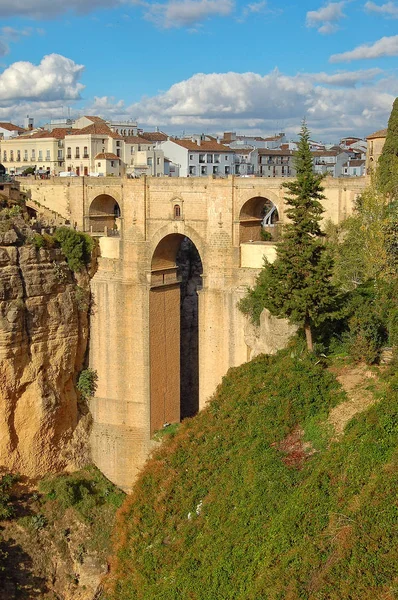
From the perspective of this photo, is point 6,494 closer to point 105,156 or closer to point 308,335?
point 308,335

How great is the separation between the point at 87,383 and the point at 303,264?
13.1 metres

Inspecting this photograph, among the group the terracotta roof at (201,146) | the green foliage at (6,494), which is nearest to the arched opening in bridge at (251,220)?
the green foliage at (6,494)

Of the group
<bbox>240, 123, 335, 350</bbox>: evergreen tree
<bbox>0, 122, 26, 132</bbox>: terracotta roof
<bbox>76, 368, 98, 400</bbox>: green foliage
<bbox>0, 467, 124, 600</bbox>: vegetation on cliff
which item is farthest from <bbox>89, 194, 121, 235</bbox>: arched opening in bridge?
<bbox>0, 122, 26, 132</bbox>: terracotta roof

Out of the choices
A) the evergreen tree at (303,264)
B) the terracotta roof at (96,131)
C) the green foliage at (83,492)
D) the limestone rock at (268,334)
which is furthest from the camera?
the terracotta roof at (96,131)

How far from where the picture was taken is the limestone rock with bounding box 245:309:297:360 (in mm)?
23359

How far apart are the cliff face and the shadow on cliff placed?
10.6 ft

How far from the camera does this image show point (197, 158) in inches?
1777

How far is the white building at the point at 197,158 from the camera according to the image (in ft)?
147

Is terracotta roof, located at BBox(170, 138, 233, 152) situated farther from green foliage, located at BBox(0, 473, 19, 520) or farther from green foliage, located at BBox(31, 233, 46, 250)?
green foliage, located at BBox(0, 473, 19, 520)

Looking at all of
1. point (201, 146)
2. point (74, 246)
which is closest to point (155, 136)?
point (201, 146)

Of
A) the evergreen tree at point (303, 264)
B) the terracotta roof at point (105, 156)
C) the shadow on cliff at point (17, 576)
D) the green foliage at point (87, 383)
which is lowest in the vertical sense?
the shadow on cliff at point (17, 576)

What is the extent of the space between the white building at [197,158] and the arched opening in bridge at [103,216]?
477 inches

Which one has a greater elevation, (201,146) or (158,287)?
(201,146)

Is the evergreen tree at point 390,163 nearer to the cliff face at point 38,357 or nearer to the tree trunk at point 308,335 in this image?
the tree trunk at point 308,335
